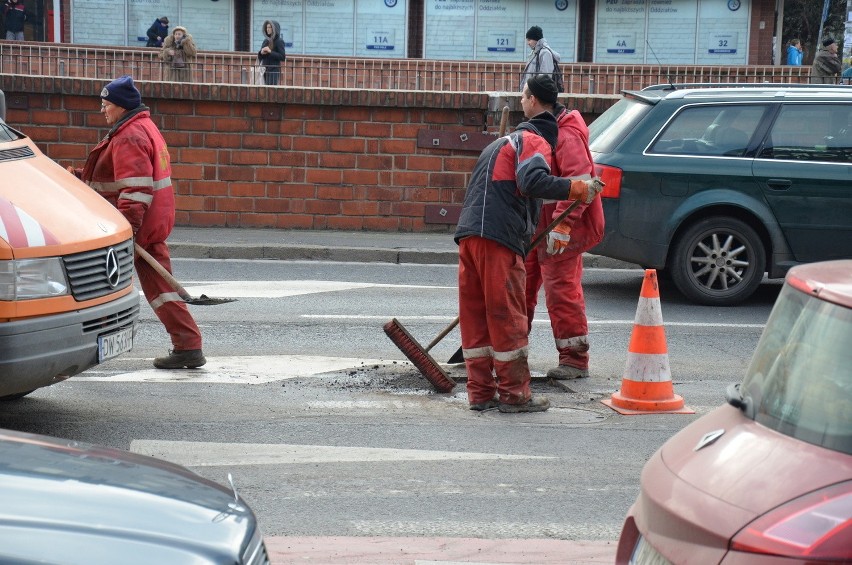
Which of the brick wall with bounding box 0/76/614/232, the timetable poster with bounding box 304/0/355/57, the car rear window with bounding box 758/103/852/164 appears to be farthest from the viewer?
the timetable poster with bounding box 304/0/355/57

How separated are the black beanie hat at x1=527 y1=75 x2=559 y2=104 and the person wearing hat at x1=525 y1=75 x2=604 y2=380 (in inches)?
23.6

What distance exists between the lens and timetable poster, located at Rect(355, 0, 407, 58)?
1013 inches

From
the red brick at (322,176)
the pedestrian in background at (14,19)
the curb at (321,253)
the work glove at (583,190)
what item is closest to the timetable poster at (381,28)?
the pedestrian in background at (14,19)

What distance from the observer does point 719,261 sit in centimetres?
1045

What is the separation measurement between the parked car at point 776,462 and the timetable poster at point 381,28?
75.3ft

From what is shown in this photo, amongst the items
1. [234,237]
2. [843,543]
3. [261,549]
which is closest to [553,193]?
[261,549]

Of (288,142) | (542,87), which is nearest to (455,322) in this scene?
(542,87)

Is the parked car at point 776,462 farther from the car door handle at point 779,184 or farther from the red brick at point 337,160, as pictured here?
the red brick at point 337,160

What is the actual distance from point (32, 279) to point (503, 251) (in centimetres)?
242

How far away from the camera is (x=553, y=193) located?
6.63 meters

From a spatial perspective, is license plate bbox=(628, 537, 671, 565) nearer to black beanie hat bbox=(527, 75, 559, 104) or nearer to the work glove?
the work glove

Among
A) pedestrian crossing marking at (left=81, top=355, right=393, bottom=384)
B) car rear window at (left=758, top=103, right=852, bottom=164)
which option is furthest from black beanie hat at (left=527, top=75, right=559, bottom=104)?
car rear window at (left=758, top=103, right=852, bottom=164)

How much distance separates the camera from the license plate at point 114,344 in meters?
6.15

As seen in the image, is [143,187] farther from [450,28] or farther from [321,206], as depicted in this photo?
[450,28]
